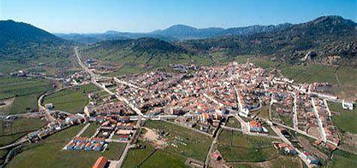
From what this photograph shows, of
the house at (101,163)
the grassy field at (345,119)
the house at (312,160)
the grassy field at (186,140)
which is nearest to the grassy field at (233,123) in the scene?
the grassy field at (186,140)

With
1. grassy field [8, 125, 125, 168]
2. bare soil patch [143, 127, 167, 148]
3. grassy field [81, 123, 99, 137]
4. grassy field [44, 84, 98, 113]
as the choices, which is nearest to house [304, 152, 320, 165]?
bare soil patch [143, 127, 167, 148]

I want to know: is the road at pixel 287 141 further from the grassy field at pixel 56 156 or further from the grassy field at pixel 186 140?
the grassy field at pixel 56 156

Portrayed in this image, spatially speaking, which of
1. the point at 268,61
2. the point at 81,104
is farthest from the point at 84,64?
the point at 268,61

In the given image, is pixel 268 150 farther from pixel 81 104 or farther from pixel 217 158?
pixel 81 104

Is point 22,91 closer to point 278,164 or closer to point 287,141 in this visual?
point 278,164

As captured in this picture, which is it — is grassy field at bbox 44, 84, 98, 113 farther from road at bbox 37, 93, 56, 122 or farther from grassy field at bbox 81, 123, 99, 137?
grassy field at bbox 81, 123, 99, 137

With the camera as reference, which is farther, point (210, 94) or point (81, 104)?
point (210, 94)
